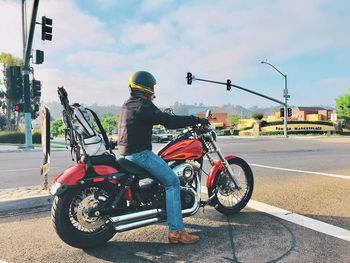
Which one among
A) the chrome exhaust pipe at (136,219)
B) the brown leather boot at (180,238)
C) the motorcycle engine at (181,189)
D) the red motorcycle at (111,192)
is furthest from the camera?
the motorcycle engine at (181,189)

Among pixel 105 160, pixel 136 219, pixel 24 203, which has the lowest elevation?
pixel 24 203

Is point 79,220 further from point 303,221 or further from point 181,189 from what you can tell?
point 303,221

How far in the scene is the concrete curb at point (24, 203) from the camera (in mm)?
5213

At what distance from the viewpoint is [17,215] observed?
502 centimetres

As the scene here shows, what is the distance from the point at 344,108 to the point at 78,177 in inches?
3095

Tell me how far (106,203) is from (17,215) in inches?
82.7

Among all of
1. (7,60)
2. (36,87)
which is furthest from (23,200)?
(7,60)

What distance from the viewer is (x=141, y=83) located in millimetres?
3846

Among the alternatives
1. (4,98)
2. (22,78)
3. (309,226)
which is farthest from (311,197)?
(4,98)

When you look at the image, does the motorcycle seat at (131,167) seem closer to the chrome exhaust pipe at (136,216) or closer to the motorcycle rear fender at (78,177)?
the motorcycle rear fender at (78,177)

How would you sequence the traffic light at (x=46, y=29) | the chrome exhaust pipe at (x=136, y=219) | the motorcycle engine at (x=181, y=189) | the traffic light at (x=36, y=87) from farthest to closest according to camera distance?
the traffic light at (x=36, y=87)
the traffic light at (x=46, y=29)
the motorcycle engine at (x=181, y=189)
the chrome exhaust pipe at (x=136, y=219)

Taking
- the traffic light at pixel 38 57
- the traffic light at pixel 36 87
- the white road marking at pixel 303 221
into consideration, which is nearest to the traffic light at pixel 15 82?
the traffic light at pixel 36 87

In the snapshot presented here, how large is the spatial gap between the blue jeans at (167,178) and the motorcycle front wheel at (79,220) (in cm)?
53

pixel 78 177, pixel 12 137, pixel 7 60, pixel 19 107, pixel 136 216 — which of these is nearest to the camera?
pixel 78 177
